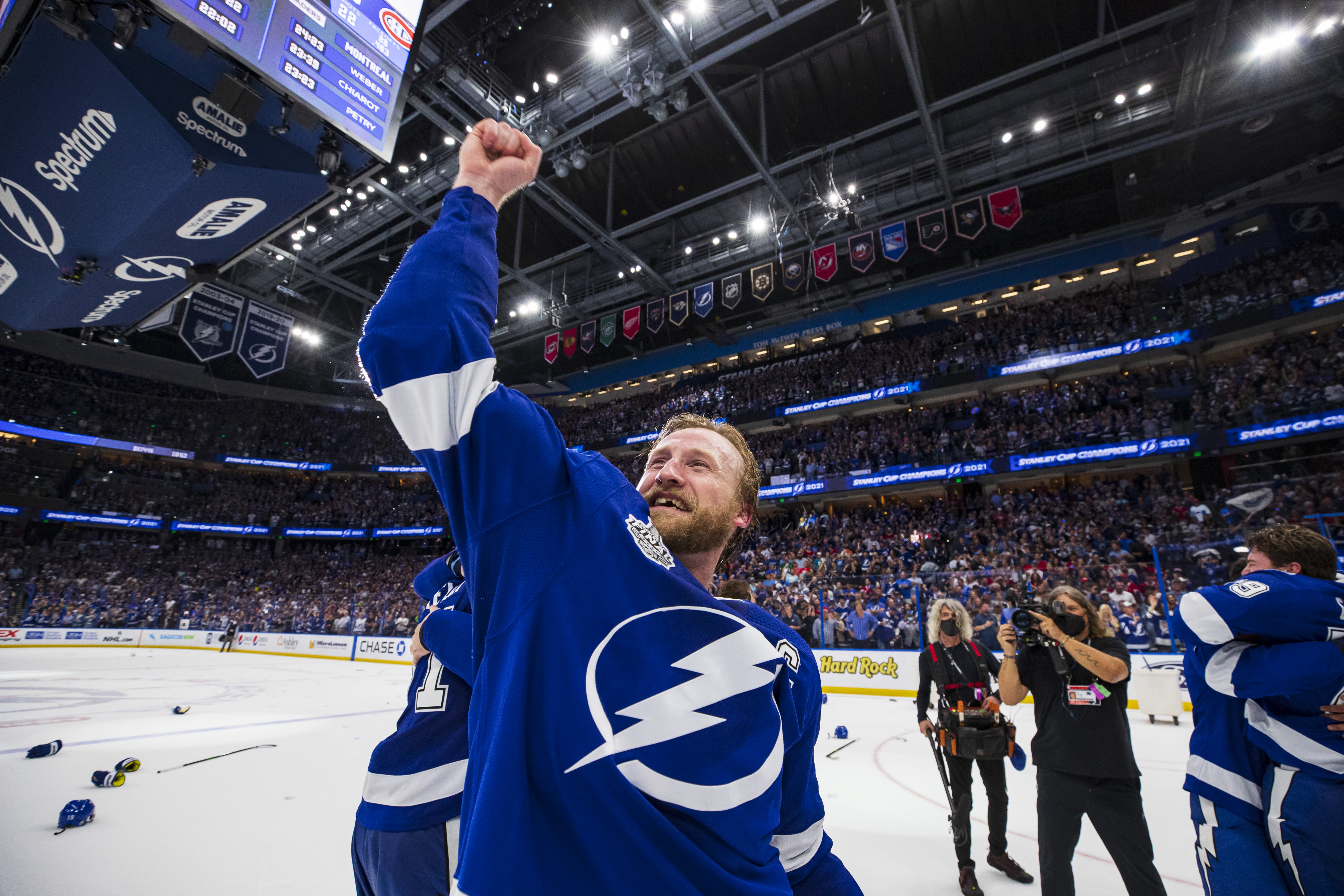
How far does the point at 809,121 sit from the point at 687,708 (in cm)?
1794

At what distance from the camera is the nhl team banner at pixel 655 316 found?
19203 millimetres

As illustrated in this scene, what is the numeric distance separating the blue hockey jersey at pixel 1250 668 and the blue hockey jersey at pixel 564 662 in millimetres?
2292

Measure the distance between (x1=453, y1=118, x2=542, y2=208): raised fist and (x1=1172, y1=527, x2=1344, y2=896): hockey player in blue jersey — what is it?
110 inches

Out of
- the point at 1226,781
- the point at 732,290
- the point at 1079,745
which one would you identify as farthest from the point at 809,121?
the point at 1226,781

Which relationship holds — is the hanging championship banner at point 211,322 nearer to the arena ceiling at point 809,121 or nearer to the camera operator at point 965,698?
the arena ceiling at point 809,121

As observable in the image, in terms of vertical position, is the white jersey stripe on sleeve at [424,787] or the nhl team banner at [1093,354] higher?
the nhl team banner at [1093,354]

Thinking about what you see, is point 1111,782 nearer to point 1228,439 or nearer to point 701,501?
point 701,501

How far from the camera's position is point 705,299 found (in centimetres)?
1836

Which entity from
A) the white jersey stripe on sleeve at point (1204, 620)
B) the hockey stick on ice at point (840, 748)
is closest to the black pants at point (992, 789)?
the white jersey stripe on sleeve at point (1204, 620)

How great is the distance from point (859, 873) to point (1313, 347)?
22.1 metres

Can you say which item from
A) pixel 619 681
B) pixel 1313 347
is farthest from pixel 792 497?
pixel 619 681

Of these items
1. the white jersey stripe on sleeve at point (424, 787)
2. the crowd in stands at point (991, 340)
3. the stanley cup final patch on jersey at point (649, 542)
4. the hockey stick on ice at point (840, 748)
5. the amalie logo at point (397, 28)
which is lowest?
the hockey stick on ice at point (840, 748)

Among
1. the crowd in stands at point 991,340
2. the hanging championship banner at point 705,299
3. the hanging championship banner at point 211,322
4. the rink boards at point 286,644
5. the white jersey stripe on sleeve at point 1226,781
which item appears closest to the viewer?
the white jersey stripe on sleeve at point 1226,781

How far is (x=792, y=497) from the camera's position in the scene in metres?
24.3
